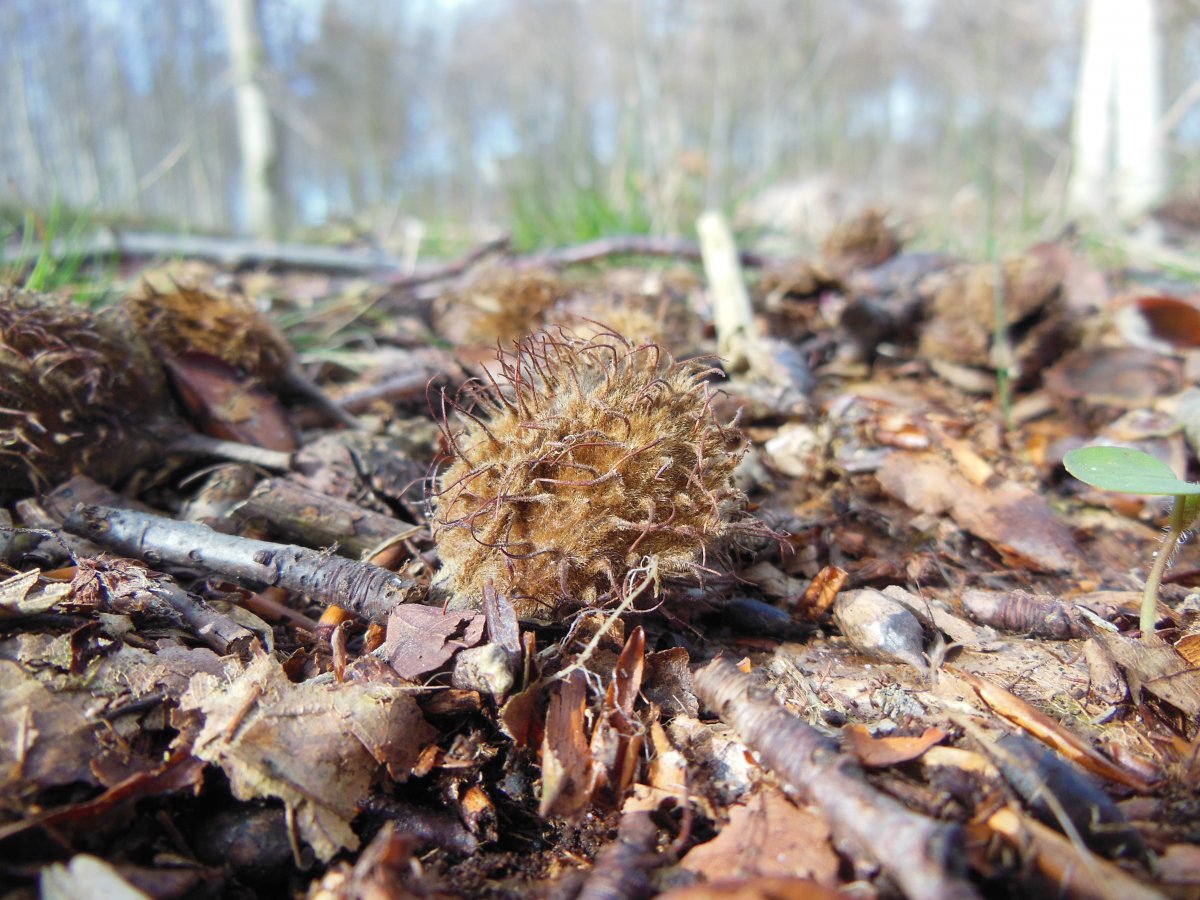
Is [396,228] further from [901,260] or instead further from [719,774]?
[719,774]

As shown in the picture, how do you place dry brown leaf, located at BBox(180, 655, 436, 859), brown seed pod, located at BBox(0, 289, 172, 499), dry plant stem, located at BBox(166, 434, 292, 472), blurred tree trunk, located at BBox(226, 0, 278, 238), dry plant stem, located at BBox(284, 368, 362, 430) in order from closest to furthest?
dry brown leaf, located at BBox(180, 655, 436, 859) → brown seed pod, located at BBox(0, 289, 172, 499) → dry plant stem, located at BBox(166, 434, 292, 472) → dry plant stem, located at BBox(284, 368, 362, 430) → blurred tree trunk, located at BBox(226, 0, 278, 238)

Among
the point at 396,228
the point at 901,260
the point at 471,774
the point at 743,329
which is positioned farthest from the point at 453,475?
the point at 396,228

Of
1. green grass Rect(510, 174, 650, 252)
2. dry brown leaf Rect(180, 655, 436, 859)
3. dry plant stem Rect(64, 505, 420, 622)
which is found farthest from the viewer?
green grass Rect(510, 174, 650, 252)

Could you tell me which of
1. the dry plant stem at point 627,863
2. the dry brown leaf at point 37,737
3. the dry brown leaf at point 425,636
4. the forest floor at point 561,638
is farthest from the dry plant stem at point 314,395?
the dry plant stem at point 627,863

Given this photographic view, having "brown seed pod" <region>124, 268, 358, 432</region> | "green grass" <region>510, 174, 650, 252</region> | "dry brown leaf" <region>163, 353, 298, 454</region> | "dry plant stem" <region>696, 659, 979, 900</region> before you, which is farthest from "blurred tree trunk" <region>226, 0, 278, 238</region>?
"dry plant stem" <region>696, 659, 979, 900</region>

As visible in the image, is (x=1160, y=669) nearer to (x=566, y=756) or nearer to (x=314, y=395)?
(x=566, y=756)

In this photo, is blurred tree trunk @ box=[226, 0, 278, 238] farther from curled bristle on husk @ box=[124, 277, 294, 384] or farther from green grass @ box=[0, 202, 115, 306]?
curled bristle on husk @ box=[124, 277, 294, 384]

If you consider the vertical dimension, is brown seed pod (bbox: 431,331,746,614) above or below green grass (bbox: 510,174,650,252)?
below

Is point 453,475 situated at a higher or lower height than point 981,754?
higher

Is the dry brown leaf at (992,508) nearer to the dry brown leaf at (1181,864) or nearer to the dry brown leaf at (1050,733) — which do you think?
the dry brown leaf at (1050,733)
